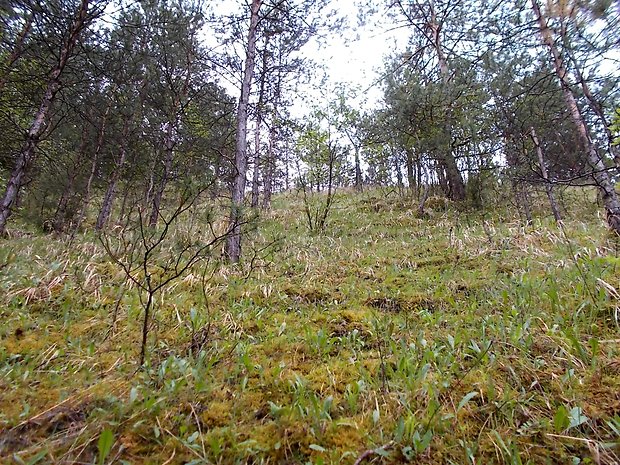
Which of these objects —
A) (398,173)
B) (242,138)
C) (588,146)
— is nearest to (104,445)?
(242,138)

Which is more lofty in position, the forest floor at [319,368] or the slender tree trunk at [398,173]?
the slender tree trunk at [398,173]

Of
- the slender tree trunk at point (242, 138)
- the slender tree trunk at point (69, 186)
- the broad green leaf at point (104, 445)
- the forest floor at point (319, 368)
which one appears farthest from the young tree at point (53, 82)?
the broad green leaf at point (104, 445)

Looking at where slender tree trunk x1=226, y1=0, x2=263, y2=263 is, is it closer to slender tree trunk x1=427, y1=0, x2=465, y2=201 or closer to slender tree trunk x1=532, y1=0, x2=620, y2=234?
slender tree trunk x1=532, y1=0, x2=620, y2=234

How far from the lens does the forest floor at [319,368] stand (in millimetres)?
1588

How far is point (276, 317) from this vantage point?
3.52m

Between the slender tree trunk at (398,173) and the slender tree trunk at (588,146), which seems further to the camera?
the slender tree trunk at (398,173)

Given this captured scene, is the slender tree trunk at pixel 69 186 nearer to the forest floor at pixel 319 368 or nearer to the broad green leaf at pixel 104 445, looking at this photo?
the forest floor at pixel 319 368

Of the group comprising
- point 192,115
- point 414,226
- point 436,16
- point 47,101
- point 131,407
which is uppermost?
point 436,16

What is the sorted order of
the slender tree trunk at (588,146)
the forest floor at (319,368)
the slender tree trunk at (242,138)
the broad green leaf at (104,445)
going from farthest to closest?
the slender tree trunk at (242,138), the slender tree trunk at (588,146), the forest floor at (319,368), the broad green leaf at (104,445)

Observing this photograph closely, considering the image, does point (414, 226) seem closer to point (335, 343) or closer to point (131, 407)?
point (335, 343)

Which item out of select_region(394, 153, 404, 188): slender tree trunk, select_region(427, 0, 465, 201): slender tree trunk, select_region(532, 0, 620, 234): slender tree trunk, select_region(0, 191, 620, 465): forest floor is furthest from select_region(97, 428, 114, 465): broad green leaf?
select_region(394, 153, 404, 188): slender tree trunk

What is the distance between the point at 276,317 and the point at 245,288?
0.99 meters

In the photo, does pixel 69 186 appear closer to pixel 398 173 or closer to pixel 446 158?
pixel 446 158

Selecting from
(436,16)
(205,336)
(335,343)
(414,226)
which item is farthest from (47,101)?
(436,16)
